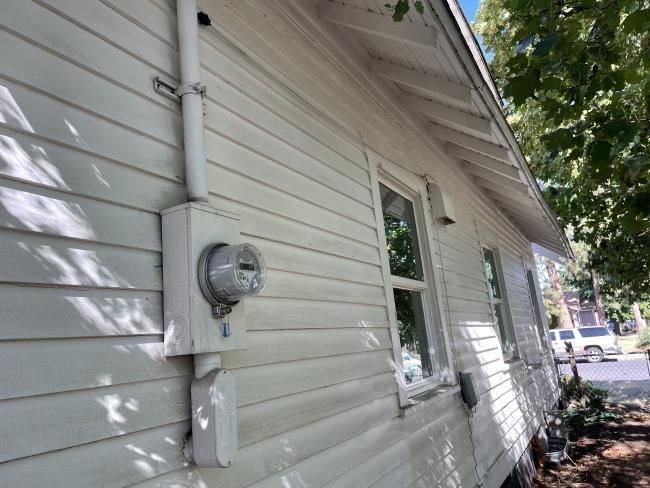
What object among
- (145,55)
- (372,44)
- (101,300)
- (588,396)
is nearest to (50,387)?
(101,300)

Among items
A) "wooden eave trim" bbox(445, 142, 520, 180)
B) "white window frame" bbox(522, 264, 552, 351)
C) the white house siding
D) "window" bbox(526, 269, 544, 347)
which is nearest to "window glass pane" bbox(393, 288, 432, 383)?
the white house siding

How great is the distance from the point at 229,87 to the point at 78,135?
869 millimetres

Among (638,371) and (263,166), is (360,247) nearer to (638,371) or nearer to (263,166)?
(263,166)

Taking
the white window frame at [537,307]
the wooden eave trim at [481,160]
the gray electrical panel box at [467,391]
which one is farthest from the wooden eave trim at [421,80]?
the white window frame at [537,307]

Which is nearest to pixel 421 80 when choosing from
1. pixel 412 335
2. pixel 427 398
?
pixel 412 335

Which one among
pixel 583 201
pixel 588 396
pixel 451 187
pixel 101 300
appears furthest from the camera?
pixel 588 396

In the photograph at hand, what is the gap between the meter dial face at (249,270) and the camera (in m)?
1.44

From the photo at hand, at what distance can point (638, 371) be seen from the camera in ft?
52.5

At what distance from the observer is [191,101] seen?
1682 mm

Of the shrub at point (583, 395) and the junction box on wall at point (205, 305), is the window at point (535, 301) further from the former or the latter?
the junction box on wall at point (205, 305)

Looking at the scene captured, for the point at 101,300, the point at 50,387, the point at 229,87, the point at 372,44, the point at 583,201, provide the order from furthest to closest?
the point at 583,201
the point at 372,44
the point at 229,87
the point at 101,300
the point at 50,387

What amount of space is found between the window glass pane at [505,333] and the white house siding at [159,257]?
3.75 meters

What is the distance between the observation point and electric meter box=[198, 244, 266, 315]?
1.43 m

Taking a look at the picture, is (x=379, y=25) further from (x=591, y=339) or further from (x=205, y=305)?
(x=591, y=339)
